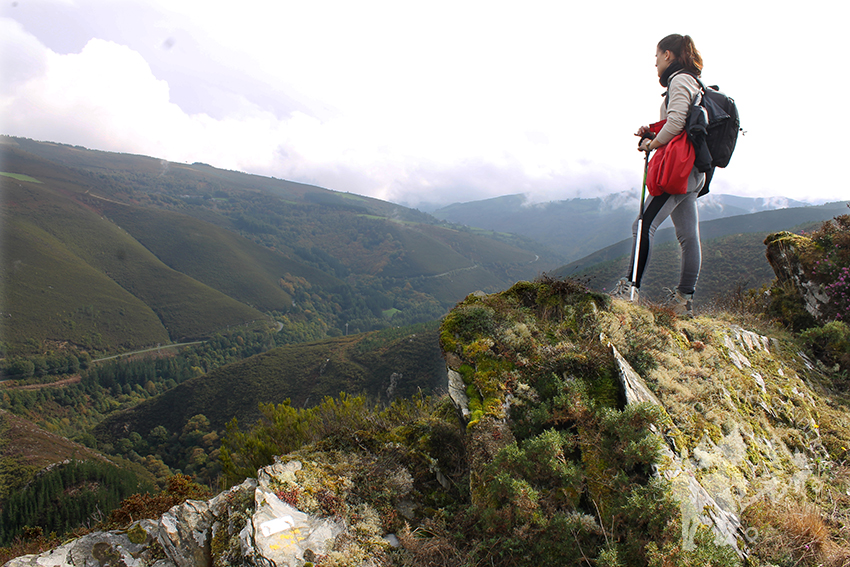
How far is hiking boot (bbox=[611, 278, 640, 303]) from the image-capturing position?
6.01 meters

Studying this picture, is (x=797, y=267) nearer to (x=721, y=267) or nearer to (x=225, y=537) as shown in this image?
(x=225, y=537)

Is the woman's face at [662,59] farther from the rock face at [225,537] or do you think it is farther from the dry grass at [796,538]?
the rock face at [225,537]

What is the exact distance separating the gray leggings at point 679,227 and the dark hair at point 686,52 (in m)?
1.50

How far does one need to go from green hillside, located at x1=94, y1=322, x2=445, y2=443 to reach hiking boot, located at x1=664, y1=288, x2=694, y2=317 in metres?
70.6

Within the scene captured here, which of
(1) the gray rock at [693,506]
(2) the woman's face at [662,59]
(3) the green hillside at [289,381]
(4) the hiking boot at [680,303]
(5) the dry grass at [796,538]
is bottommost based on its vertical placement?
(3) the green hillside at [289,381]

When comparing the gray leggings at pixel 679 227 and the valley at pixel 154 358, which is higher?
the gray leggings at pixel 679 227

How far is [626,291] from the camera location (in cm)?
629

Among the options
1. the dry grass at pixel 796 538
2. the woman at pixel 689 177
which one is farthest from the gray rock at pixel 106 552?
the woman at pixel 689 177

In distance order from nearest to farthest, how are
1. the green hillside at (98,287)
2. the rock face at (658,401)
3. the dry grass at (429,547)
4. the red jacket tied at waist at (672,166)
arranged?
the rock face at (658,401)
the dry grass at (429,547)
the red jacket tied at waist at (672,166)
the green hillside at (98,287)

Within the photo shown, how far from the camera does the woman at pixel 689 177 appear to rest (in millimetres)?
4602

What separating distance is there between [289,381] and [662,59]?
325ft

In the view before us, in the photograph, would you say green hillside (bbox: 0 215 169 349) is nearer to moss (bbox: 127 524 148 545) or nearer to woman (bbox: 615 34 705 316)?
moss (bbox: 127 524 148 545)

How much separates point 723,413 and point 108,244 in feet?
813

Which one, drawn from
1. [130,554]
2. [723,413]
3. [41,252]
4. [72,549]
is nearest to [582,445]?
[723,413]
